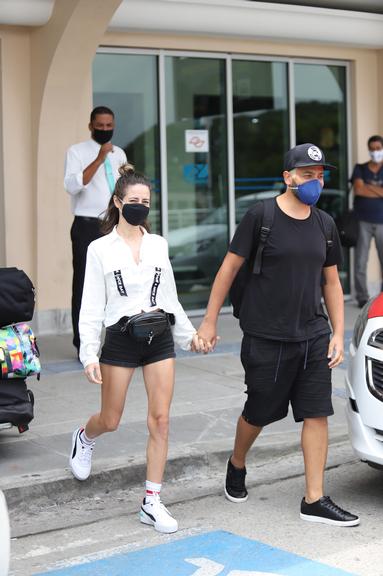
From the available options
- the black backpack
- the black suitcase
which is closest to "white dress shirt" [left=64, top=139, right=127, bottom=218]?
the black suitcase

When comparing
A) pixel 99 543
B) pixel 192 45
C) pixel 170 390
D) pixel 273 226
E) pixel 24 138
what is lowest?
pixel 99 543

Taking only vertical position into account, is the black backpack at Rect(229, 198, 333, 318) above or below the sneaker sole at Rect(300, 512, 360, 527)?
above

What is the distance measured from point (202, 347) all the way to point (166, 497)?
1.12 meters

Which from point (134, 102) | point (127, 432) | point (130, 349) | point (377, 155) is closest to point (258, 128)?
point (377, 155)

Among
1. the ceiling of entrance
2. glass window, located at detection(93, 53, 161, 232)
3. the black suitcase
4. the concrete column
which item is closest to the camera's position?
the black suitcase

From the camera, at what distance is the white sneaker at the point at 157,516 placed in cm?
527

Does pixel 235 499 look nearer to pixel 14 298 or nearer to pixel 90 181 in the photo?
pixel 14 298

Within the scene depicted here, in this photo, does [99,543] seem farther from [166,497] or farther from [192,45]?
[192,45]

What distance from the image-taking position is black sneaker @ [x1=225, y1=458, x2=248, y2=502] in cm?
573

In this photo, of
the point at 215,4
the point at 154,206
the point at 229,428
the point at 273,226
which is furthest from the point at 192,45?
the point at 273,226

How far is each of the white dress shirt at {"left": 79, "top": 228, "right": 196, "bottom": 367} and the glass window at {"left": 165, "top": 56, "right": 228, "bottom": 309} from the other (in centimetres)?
637

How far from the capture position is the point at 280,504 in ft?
18.8

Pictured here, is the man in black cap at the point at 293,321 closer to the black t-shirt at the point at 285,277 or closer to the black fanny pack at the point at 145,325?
the black t-shirt at the point at 285,277

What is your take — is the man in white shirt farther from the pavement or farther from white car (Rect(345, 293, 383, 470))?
white car (Rect(345, 293, 383, 470))
